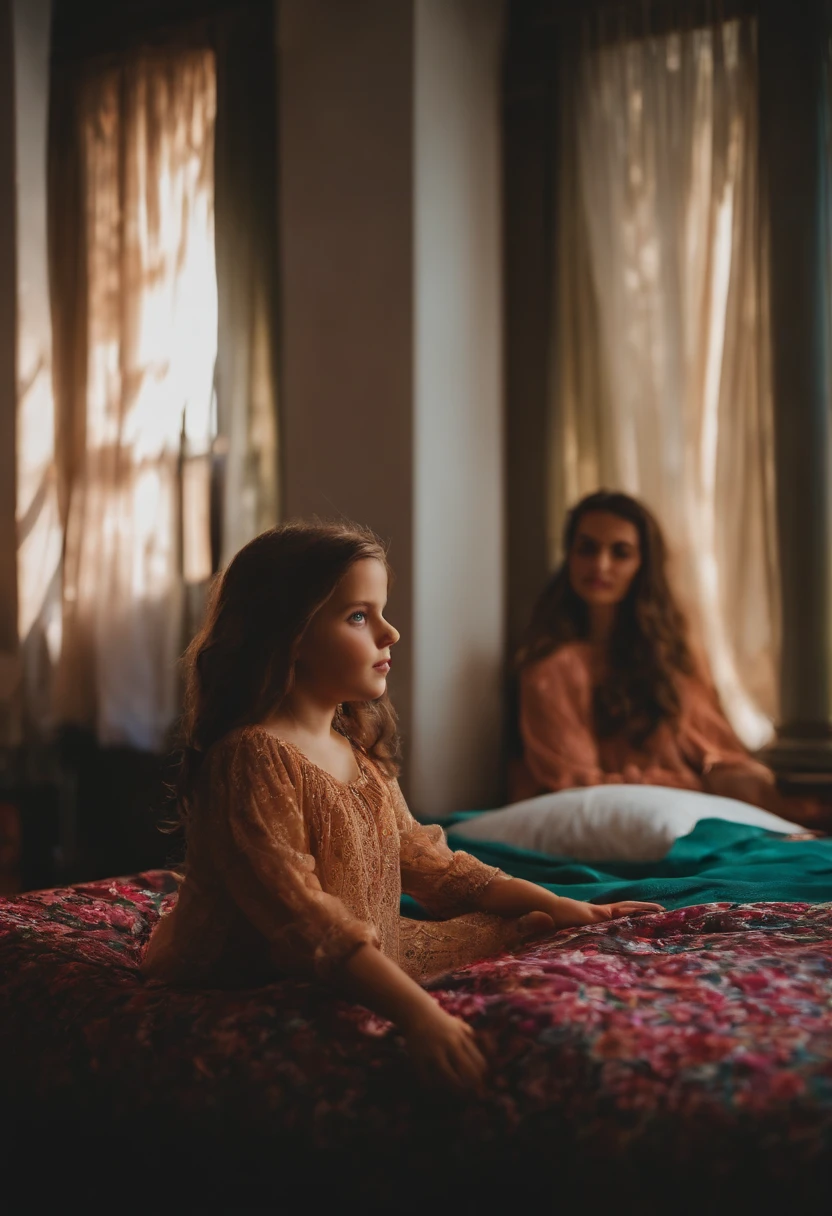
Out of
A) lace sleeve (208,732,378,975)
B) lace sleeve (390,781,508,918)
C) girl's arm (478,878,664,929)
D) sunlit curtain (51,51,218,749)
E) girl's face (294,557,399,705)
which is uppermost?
sunlit curtain (51,51,218,749)

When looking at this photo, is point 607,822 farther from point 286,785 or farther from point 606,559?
point 286,785

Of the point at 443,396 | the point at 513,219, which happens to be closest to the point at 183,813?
the point at 443,396

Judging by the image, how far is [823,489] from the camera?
3090mm

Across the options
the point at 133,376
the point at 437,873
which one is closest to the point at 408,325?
the point at 133,376

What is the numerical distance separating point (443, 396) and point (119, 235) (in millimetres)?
1379

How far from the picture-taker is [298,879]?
4.00 ft

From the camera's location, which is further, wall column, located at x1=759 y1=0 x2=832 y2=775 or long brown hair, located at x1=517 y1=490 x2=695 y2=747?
wall column, located at x1=759 y1=0 x2=832 y2=775

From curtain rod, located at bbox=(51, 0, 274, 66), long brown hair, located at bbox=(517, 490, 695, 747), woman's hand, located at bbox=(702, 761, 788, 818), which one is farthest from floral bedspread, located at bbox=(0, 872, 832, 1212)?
curtain rod, located at bbox=(51, 0, 274, 66)

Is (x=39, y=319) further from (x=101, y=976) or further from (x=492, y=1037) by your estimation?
(x=492, y=1037)

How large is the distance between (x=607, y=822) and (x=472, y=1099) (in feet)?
3.86

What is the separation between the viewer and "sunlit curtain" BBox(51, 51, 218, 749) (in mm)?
3686

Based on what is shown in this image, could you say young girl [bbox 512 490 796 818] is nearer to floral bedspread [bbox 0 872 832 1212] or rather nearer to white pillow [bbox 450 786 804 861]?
white pillow [bbox 450 786 804 861]

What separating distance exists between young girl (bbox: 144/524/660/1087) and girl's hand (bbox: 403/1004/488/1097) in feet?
0.34

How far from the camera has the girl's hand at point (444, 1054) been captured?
1.09 m
